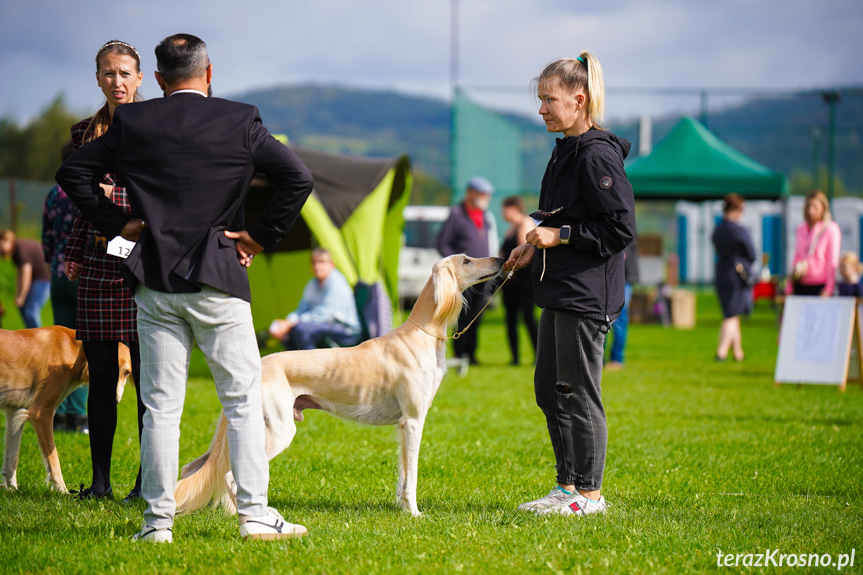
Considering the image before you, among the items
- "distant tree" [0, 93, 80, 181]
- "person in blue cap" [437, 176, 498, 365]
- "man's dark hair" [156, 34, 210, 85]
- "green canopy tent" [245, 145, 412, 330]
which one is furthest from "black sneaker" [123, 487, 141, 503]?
"distant tree" [0, 93, 80, 181]

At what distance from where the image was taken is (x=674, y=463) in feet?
17.6

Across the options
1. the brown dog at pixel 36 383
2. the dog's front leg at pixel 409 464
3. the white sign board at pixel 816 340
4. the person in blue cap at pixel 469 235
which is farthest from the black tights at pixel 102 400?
the white sign board at pixel 816 340

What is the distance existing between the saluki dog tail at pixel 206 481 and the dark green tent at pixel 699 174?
10569mm

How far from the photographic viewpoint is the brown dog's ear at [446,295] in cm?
415

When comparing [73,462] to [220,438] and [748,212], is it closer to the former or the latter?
[220,438]

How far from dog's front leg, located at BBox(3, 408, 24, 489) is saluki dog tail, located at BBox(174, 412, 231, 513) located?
123cm

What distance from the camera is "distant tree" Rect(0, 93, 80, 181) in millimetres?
44375

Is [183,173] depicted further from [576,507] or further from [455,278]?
[576,507]

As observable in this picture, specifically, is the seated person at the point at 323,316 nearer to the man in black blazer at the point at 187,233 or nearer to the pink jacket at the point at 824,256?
the pink jacket at the point at 824,256

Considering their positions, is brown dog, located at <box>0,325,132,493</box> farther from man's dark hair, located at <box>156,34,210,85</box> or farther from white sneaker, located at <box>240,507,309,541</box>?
man's dark hair, located at <box>156,34,210,85</box>

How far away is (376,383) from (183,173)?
60.2 inches

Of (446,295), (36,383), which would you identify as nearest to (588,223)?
(446,295)

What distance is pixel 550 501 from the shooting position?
4.02m

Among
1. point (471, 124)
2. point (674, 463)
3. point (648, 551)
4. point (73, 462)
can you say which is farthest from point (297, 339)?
point (471, 124)
